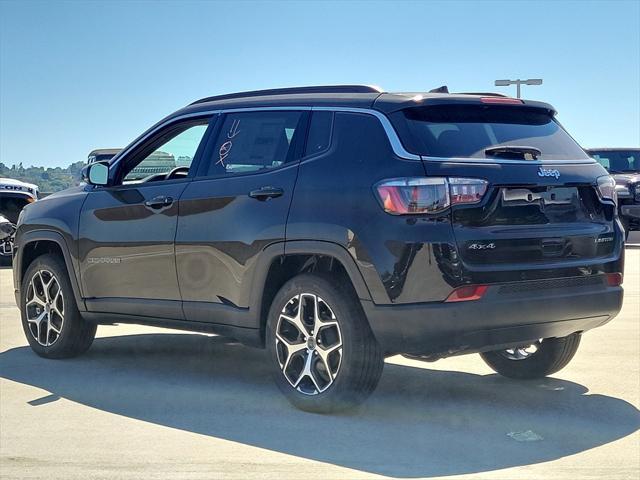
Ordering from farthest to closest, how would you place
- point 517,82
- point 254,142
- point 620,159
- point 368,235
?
1. point 517,82
2. point 620,159
3. point 254,142
4. point 368,235

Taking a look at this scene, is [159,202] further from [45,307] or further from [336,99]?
[45,307]

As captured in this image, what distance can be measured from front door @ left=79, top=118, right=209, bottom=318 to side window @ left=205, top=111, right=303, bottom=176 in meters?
0.25

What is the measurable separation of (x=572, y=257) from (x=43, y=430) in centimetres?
307

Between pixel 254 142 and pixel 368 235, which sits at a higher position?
pixel 254 142

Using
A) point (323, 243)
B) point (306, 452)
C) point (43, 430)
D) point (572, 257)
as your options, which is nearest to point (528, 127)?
point (572, 257)

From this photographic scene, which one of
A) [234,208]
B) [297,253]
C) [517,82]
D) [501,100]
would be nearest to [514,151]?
[501,100]

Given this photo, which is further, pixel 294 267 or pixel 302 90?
pixel 302 90

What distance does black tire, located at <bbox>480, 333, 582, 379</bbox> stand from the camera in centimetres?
634

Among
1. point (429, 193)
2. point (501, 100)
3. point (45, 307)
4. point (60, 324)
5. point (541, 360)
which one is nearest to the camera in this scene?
point (429, 193)

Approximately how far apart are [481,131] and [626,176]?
1513cm

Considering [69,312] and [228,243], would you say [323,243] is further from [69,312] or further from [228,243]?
[69,312]

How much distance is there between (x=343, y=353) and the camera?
539 centimetres

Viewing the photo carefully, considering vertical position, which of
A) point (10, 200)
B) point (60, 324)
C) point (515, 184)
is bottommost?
point (60, 324)

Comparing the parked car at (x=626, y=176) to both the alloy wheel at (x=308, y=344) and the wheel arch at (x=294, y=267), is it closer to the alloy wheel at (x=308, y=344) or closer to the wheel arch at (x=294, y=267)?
the wheel arch at (x=294, y=267)
